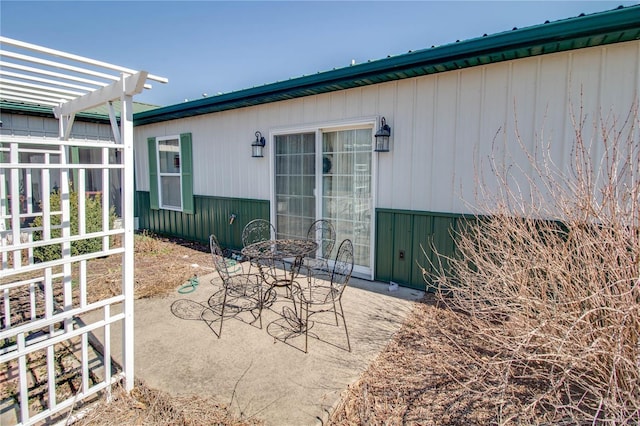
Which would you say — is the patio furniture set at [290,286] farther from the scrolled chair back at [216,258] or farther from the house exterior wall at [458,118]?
the house exterior wall at [458,118]

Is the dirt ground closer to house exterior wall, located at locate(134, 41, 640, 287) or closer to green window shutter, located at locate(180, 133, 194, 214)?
house exterior wall, located at locate(134, 41, 640, 287)

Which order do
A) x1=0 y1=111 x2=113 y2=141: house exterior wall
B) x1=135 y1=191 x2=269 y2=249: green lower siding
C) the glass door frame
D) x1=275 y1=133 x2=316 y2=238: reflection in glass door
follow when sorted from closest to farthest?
the glass door frame → x1=275 y1=133 x2=316 y2=238: reflection in glass door → x1=135 y1=191 x2=269 y2=249: green lower siding → x1=0 y1=111 x2=113 y2=141: house exterior wall

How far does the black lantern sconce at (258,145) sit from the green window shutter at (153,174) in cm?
303

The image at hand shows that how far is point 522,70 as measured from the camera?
10.7ft

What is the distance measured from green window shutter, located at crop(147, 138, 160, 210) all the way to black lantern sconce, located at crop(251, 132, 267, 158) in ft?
9.94

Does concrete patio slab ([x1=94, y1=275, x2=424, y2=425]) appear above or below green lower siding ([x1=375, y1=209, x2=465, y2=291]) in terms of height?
below

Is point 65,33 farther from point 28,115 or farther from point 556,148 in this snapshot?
point 556,148

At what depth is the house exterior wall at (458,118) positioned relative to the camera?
9.75 feet

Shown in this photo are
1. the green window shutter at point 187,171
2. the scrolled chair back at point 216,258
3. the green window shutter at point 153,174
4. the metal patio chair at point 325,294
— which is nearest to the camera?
the metal patio chair at point 325,294

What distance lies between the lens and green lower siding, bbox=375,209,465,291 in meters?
3.77

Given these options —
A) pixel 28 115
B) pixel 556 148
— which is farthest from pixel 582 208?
pixel 28 115

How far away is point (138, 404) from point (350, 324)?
1.78 m

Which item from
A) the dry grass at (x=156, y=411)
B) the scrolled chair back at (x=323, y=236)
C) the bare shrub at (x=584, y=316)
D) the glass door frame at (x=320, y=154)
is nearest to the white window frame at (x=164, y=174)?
the glass door frame at (x=320, y=154)

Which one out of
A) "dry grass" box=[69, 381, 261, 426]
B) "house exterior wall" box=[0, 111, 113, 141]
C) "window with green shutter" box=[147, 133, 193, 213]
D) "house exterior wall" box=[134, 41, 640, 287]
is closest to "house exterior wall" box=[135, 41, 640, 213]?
"house exterior wall" box=[134, 41, 640, 287]
